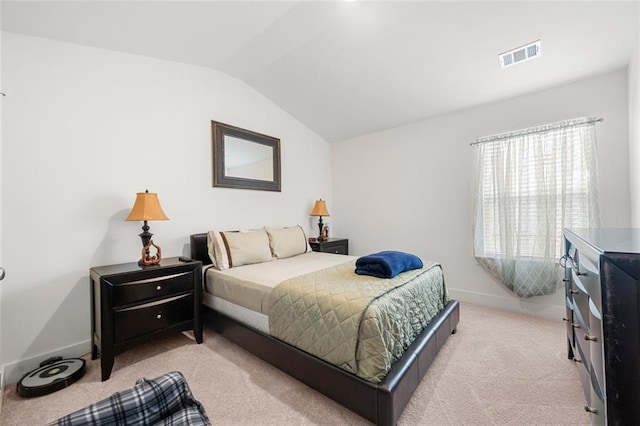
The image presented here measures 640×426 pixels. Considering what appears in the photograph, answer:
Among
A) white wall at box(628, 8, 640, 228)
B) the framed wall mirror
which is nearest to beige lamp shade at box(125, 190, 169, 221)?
the framed wall mirror

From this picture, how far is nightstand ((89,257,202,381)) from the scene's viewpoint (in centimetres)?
190

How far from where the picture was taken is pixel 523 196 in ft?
9.36

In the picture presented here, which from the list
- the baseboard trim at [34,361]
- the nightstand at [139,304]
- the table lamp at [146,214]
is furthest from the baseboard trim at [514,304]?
the baseboard trim at [34,361]

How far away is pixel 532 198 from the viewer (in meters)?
2.80

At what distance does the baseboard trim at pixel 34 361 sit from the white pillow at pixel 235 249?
1.22 metres

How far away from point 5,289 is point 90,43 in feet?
6.75

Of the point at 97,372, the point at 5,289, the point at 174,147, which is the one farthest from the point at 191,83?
the point at 97,372

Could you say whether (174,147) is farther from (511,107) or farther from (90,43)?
(511,107)

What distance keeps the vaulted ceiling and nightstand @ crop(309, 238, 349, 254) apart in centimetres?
207

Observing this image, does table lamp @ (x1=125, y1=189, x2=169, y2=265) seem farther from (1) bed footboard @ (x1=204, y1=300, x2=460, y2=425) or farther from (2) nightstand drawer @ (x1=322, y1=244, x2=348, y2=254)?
(2) nightstand drawer @ (x1=322, y1=244, x2=348, y2=254)

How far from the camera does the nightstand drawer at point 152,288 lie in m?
1.96

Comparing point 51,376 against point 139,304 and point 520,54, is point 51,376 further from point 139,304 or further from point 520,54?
point 520,54

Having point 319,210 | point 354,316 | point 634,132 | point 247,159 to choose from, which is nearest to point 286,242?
point 319,210

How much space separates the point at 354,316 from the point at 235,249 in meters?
1.60
